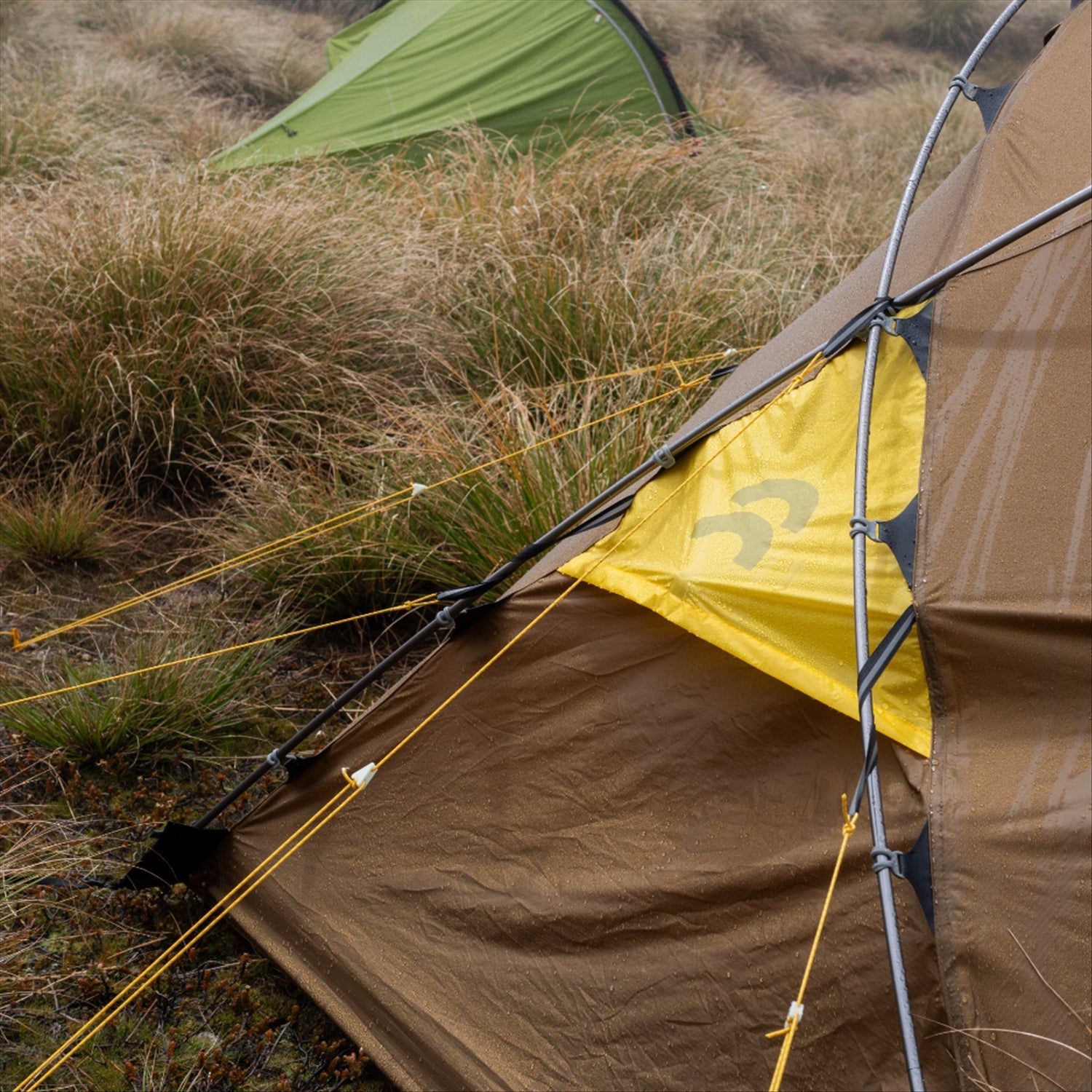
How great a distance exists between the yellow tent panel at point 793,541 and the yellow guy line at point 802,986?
0.51 ft

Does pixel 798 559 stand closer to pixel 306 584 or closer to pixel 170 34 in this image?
pixel 306 584

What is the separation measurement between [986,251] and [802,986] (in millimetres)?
1124

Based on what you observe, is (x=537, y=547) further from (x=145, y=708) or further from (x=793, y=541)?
(x=145, y=708)

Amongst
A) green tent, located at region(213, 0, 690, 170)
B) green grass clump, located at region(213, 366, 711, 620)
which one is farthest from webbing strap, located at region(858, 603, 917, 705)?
green tent, located at region(213, 0, 690, 170)

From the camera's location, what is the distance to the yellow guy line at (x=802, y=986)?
4.91 feet

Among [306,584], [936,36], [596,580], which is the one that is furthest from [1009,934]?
[936,36]

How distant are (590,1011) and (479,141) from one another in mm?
4644

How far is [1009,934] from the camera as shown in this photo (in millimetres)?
1421

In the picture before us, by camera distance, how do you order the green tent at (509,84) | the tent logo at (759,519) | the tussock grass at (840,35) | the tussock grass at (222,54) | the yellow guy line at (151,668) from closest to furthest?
the tent logo at (759,519) < the yellow guy line at (151,668) < the green tent at (509,84) < the tussock grass at (222,54) < the tussock grass at (840,35)

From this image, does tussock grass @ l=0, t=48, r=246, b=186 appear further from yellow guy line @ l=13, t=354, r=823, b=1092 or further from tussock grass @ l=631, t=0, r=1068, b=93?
tussock grass @ l=631, t=0, r=1068, b=93

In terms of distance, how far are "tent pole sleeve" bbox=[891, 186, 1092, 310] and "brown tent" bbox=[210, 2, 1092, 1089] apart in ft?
0.10

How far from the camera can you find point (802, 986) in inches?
57.5

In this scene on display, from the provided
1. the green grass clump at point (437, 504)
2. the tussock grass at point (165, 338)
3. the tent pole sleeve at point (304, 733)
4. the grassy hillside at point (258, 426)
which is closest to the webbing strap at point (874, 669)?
the tent pole sleeve at point (304, 733)

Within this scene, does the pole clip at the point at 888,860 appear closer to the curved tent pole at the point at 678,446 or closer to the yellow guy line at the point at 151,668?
the curved tent pole at the point at 678,446
